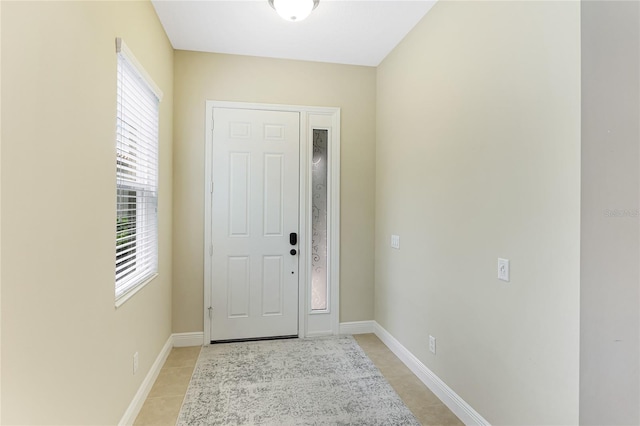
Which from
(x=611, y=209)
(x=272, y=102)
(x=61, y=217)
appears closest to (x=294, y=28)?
(x=272, y=102)

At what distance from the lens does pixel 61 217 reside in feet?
4.12

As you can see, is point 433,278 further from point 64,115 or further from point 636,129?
point 64,115

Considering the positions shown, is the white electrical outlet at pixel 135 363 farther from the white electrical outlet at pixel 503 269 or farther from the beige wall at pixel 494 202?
the white electrical outlet at pixel 503 269

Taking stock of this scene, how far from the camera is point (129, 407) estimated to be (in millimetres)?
1963

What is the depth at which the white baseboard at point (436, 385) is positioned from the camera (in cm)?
197

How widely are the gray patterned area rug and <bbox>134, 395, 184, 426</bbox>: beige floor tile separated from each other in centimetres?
5

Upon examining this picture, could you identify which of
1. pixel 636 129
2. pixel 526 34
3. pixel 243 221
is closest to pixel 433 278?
pixel 526 34

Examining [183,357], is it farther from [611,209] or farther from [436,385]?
[611,209]

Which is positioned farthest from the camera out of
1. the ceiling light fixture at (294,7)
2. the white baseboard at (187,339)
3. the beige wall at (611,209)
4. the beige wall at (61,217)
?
the white baseboard at (187,339)

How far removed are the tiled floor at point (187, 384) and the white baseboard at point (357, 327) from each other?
0.31 metres

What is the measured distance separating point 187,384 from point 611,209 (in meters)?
2.71

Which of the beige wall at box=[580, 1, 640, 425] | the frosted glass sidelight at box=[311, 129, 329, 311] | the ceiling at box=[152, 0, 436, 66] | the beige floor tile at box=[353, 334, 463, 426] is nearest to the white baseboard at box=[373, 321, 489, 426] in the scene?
the beige floor tile at box=[353, 334, 463, 426]

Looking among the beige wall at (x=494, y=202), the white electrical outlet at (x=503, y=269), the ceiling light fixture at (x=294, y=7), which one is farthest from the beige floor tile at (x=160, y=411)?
the ceiling light fixture at (x=294, y=7)

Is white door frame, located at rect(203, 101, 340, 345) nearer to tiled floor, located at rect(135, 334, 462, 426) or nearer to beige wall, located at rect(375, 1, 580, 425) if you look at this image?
tiled floor, located at rect(135, 334, 462, 426)
